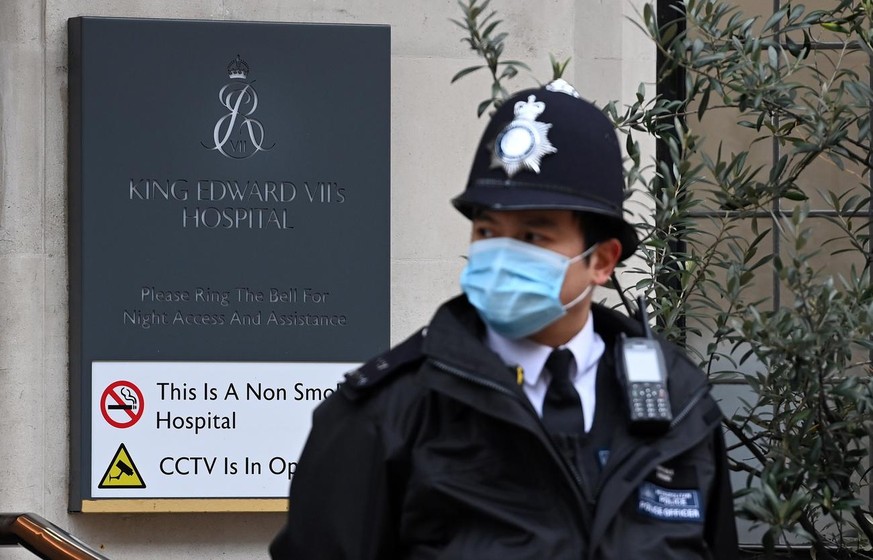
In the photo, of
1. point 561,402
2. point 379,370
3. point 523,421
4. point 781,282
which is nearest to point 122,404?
point 781,282

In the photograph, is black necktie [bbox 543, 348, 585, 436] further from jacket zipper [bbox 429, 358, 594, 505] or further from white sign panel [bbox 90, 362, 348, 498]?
white sign panel [bbox 90, 362, 348, 498]

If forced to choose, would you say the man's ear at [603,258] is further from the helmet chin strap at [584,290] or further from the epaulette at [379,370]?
the epaulette at [379,370]

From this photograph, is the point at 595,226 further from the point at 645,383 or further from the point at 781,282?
the point at 781,282

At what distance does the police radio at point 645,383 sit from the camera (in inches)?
90.0

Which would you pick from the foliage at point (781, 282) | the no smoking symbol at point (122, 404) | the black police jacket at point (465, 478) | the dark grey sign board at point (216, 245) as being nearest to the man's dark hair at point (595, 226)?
the black police jacket at point (465, 478)

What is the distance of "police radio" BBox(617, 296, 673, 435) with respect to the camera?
2.29 m

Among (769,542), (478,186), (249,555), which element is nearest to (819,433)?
(769,542)

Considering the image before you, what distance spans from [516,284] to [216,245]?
3.47 m

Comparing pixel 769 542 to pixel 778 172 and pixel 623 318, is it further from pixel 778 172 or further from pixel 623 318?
pixel 778 172

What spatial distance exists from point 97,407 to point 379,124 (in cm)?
167

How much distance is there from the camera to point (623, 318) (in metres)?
2.56

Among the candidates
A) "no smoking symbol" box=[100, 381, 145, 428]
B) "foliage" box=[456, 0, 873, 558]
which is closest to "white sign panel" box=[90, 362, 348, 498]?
"no smoking symbol" box=[100, 381, 145, 428]

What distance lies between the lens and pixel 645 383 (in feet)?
7.68

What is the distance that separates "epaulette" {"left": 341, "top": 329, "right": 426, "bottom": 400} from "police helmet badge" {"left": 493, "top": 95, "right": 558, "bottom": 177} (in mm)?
351
